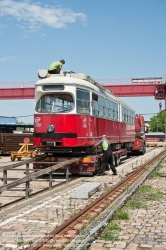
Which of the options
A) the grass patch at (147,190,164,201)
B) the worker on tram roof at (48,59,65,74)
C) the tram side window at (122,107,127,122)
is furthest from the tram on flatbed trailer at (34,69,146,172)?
the tram side window at (122,107,127,122)

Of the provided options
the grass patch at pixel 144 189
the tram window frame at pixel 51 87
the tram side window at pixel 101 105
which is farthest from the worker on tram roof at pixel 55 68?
the grass patch at pixel 144 189

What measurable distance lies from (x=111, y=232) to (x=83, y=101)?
8.47 meters

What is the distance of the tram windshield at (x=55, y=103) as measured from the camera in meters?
13.8

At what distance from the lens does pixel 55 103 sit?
45.8ft

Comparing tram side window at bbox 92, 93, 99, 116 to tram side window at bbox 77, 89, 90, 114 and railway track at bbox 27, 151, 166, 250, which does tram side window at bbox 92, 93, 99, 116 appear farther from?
railway track at bbox 27, 151, 166, 250

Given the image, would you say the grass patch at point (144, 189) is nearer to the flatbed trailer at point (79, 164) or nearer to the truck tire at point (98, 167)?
the flatbed trailer at point (79, 164)

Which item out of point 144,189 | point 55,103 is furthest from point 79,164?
point 144,189

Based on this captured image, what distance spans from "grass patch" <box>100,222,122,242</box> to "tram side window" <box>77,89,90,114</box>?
7.64 meters

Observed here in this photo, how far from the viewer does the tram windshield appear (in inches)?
544

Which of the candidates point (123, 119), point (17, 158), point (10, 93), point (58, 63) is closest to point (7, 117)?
point (10, 93)

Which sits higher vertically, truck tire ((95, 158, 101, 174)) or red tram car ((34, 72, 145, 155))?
red tram car ((34, 72, 145, 155))

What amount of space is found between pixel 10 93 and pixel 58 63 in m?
29.3

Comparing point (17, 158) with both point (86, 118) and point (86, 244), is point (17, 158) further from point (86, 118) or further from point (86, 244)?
point (86, 244)

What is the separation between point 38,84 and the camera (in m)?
14.2
